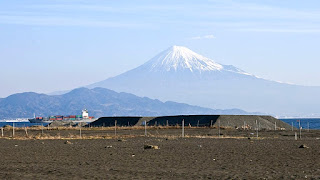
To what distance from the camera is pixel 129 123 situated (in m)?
107

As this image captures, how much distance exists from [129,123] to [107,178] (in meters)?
86.4

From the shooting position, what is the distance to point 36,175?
21453mm

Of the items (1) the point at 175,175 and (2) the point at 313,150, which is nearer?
(1) the point at 175,175

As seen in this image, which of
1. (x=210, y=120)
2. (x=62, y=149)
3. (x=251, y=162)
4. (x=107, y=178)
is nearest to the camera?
(x=107, y=178)

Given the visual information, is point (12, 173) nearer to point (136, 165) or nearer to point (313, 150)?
point (136, 165)

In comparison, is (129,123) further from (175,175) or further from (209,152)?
(175,175)

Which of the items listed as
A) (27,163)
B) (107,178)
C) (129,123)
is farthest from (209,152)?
(129,123)

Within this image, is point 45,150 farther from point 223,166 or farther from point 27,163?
point 223,166

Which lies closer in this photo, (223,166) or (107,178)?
(107,178)

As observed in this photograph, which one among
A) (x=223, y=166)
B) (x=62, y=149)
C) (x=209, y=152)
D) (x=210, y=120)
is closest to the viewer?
(x=223, y=166)

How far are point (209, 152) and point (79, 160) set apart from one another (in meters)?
7.42

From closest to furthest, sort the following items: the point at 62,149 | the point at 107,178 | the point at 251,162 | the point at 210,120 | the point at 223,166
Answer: the point at 107,178, the point at 223,166, the point at 251,162, the point at 62,149, the point at 210,120

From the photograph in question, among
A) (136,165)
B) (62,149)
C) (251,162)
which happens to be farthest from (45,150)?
(251,162)

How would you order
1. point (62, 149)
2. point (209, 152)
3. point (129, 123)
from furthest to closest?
point (129, 123), point (62, 149), point (209, 152)
